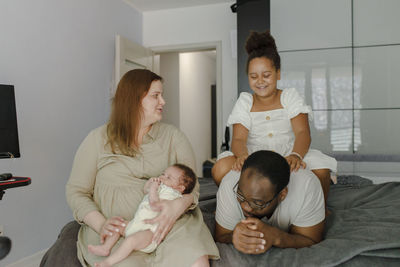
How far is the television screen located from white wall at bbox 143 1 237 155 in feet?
9.33

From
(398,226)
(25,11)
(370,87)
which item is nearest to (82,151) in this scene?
(398,226)

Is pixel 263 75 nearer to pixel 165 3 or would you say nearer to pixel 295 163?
pixel 295 163

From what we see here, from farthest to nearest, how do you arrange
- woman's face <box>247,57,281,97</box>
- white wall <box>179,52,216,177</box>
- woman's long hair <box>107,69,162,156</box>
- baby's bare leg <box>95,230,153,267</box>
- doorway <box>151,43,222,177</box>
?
white wall <box>179,52,216,177</box> → doorway <box>151,43,222,177</box> → woman's face <box>247,57,281,97</box> → woman's long hair <box>107,69,162,156</box> → baby's bare leg <box>95,230,153,267</box>

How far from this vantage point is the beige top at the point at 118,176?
4.75 ft

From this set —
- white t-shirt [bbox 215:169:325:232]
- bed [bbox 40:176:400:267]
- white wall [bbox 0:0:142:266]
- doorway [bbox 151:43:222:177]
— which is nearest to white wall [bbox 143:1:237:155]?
doorway [bbox 151:43:222:177]

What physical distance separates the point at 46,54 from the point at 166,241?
2362 mm

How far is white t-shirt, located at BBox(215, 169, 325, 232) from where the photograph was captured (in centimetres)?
140

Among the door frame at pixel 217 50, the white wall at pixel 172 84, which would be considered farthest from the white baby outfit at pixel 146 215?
the white wall at pixel 172 84

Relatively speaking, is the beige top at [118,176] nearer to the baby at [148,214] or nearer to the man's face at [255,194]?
the baby at [148,214]

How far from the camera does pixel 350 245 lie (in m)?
1.28

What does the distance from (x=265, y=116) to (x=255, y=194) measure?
75 cm

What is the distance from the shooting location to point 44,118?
2.97 metres

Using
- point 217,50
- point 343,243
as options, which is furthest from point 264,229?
point 217,50

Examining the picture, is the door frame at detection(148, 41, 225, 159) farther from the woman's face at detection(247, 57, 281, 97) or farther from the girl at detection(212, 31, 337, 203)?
the woman's face at detection(247, 57, 281, 97)
